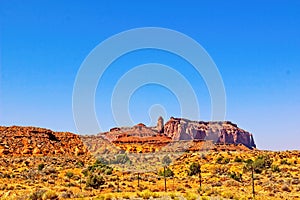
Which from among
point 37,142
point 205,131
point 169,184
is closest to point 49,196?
point 169,184

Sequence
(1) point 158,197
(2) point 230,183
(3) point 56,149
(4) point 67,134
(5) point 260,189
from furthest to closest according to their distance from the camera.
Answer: (4) point 67,134, (3) point 56,149, (2) point 230,183, (5) point 260,189, (1) point 158,197

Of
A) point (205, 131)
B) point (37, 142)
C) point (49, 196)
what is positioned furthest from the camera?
point (205, 131)

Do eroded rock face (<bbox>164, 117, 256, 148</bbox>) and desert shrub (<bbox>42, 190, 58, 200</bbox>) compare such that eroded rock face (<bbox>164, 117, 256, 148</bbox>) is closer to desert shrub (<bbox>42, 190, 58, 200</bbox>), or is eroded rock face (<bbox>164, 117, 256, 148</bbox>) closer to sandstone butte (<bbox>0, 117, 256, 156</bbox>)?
sandstone butte (<bbox>0, 117, 256, 156</bbox>)

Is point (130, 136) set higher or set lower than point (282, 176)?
higher

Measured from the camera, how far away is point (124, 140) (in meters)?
117

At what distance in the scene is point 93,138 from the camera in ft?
354

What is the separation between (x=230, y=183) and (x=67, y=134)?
74.3 meters

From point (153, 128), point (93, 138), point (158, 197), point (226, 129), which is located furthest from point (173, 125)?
point (158, 197)

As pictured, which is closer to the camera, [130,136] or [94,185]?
[94,185]

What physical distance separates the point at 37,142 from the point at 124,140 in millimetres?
39479

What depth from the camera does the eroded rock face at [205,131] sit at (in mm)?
147688

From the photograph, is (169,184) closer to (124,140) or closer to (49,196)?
(49,196)

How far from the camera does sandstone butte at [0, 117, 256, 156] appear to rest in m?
79.5

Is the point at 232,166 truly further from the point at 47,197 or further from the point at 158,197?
the point at 47,197
